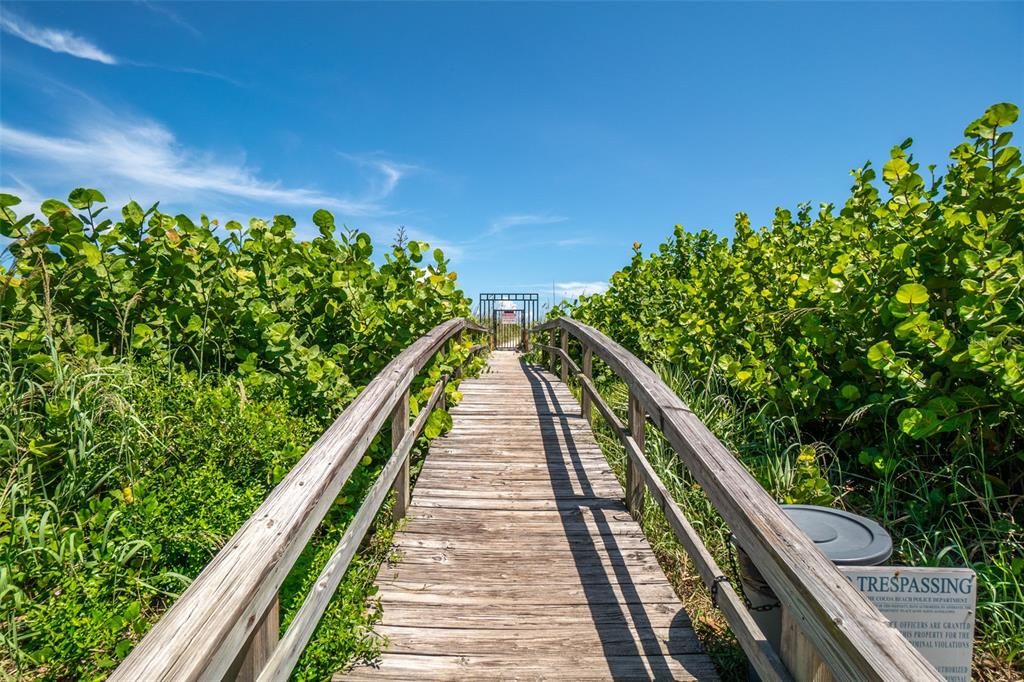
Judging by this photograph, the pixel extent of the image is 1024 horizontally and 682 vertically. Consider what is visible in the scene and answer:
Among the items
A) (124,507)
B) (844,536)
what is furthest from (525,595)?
(124,507)

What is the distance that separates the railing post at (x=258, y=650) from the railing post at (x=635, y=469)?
7.11ft

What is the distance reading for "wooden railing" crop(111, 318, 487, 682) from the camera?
915 millimetres

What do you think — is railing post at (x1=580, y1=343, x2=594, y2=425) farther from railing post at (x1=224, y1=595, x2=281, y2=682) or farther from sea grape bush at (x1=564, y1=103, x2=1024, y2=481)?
railing post at (x1=224, y1=595, x2=281, y2=682)

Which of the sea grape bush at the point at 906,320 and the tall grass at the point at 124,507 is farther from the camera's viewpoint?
the sea grape bush at the point at 906,320

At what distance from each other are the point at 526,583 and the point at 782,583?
154 cm

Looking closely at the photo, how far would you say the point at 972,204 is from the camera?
282 cm

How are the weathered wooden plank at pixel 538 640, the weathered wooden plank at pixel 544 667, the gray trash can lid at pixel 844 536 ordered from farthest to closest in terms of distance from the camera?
the weathered wooden plank at pixel 538 640 < the weathered wooden plank at pixel 544 667 < the gray trash can lid at pixel 844 536

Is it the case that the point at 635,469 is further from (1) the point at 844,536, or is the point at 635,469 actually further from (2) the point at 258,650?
(2) the point at 258,650

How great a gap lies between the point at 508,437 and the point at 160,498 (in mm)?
2829

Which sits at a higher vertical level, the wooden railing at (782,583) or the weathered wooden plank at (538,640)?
the wooden railing at (782,583)

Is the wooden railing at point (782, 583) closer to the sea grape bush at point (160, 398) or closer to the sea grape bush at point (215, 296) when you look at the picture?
the sea grape bush at point (160, 398)

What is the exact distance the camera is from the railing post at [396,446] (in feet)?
10.1

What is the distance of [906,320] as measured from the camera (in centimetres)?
273

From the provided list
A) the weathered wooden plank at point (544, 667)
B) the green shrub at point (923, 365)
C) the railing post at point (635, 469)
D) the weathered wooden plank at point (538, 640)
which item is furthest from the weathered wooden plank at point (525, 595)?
the green shrub at point (923, 365)
